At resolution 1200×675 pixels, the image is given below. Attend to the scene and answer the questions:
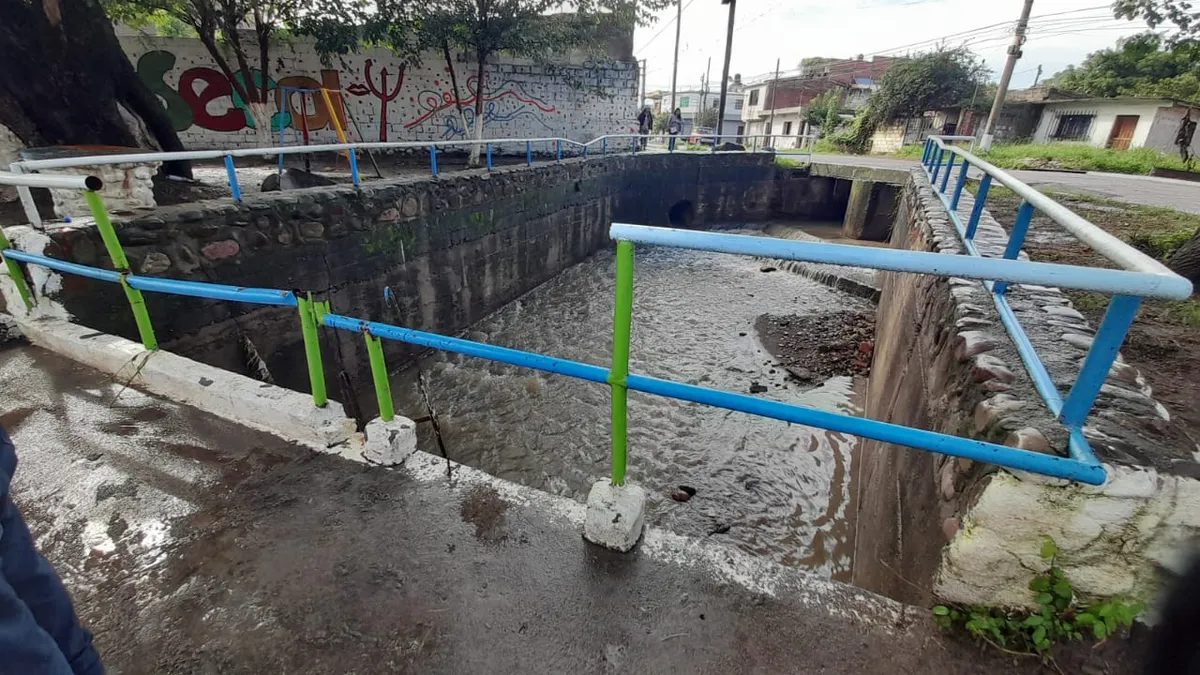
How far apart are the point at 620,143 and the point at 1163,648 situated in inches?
706

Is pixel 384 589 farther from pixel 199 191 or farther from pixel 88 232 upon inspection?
pixel 199 191

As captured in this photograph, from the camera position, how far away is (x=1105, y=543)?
1.38 metres

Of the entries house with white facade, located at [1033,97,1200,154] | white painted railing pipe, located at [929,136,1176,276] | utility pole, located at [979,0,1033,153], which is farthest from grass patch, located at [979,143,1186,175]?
white painted railing pipe, located at [929,136,1176,276]

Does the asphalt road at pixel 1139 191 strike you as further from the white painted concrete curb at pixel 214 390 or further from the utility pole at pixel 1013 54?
the white painted concrete curb at pixel 214 390

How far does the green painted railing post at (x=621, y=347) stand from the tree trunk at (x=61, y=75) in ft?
27.7

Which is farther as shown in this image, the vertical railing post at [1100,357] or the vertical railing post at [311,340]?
the vertical railing post at [311,340]

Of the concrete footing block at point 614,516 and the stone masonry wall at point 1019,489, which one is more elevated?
the stone masonry wall at point 1019,489

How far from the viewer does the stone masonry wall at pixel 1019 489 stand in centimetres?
135

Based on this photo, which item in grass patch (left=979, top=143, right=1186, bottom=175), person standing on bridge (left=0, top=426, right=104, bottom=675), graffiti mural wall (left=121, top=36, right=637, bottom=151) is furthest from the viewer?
grass patch (left=979, top=143, right=1186, bottom=175)

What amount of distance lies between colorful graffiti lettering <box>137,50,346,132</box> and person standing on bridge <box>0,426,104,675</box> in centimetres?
1342

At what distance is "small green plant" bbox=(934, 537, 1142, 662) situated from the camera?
1402mm

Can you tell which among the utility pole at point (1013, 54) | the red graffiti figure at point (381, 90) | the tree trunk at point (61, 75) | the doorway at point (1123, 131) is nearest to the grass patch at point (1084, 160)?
the utility pole at point (1013, 54)

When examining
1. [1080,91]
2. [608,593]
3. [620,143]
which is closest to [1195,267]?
[608,593]

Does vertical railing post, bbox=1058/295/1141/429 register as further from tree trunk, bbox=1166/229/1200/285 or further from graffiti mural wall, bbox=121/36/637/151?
graffiti mural wall, bbox=121/36/637/151
